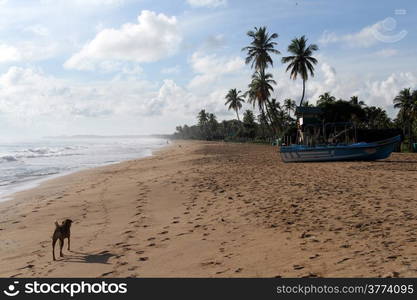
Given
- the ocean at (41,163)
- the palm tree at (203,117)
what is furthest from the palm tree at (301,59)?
the palm tree at (203,117)

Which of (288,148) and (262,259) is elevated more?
(288,148)

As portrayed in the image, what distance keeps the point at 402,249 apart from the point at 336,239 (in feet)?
3.25

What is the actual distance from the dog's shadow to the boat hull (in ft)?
55.2

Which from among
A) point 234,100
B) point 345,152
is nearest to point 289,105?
point 234,100

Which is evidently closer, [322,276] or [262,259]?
[322,276]

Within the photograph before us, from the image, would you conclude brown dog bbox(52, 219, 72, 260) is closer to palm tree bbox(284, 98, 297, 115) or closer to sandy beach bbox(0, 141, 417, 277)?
sandy beach bbox(0, 141, 417, 277)

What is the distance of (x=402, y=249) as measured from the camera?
4738 millimetres

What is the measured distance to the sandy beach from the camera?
4.66 meters

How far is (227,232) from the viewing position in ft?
21.0

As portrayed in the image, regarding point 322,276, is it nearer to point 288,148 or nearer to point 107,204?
point 107,204

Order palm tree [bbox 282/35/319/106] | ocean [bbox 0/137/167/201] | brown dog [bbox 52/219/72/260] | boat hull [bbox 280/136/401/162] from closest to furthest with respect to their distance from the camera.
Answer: brown dog [bbox 52/219/72/260]
ocean [bbox 0/137/167/201]
boat hull [bbox 280/136/401/162]
palm tree [bbox 282/35/319/106]

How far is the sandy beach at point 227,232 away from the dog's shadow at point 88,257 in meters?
0.02

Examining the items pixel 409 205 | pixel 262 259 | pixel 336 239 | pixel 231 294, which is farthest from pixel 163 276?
pixel 409 205

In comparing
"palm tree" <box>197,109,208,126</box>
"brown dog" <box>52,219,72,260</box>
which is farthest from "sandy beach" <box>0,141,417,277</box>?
"palm tree" <box>197,109,208,126</box>
